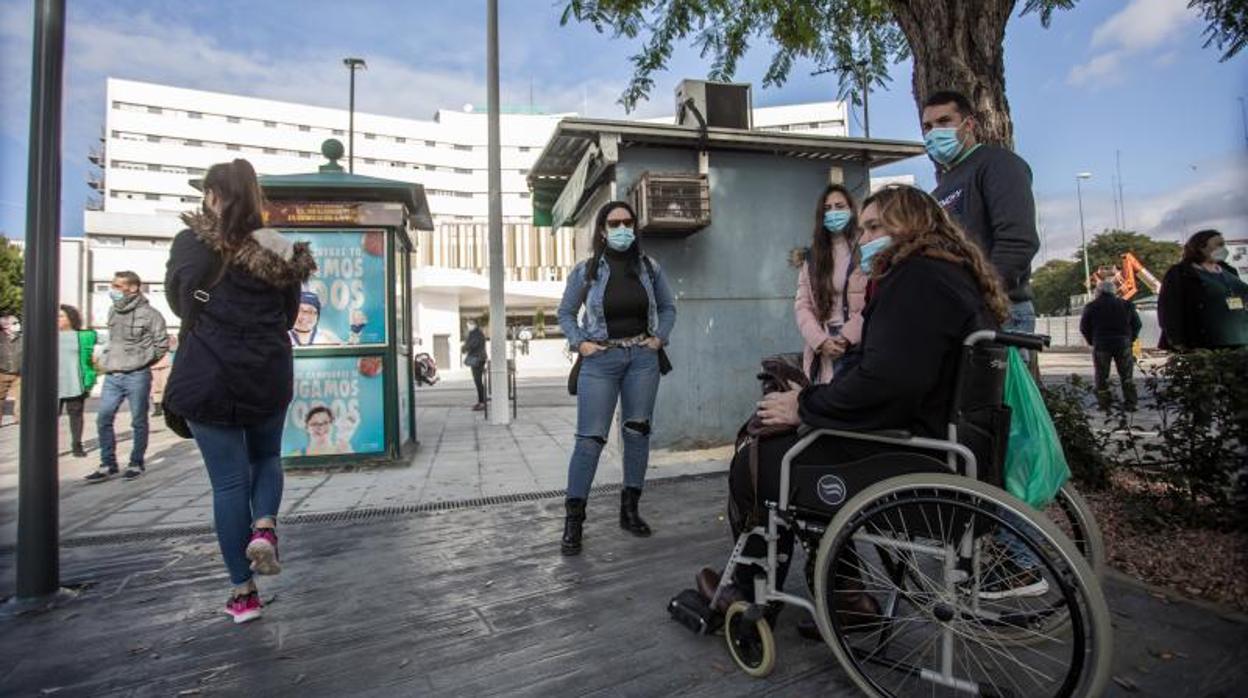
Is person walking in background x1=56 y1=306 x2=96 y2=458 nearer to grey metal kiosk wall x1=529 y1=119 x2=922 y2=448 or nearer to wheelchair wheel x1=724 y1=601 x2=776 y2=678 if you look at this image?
grey metal kiosk wall x1=529 y1=119 x2=922 y2=448

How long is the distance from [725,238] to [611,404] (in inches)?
136

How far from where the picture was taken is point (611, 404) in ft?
12.1

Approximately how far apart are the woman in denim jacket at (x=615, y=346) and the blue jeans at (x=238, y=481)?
147 centimetres

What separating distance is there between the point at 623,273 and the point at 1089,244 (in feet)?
221

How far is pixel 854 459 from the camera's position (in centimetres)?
200

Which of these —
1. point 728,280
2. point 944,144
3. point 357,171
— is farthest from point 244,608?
point 357,171

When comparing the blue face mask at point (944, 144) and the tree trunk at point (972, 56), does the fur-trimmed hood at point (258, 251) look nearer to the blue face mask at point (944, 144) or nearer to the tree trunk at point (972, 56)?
the blue face mask at point (944, 144)

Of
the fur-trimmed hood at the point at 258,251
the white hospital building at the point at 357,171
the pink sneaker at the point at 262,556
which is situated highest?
the white hospital building at the point at 357,171

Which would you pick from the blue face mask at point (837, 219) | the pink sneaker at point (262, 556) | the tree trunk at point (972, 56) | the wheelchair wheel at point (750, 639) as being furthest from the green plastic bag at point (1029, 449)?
the pink sneaker at point (262, 556)

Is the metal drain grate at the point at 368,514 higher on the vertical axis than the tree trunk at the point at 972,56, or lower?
lower

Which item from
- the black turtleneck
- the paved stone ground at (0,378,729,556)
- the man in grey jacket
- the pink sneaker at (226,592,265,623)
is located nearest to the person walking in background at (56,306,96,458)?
the paved stone ground at (0,378,729,556)

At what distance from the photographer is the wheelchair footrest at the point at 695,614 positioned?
234cm

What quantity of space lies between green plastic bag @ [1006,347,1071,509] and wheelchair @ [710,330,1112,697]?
0.32ft

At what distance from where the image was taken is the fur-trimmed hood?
2672 mm
